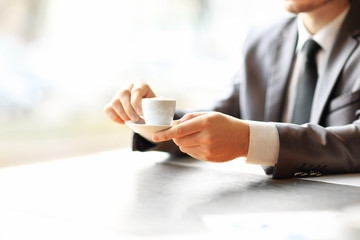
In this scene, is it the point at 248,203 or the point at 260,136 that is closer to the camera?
the point at 248,203

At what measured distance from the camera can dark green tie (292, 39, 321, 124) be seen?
1568mm

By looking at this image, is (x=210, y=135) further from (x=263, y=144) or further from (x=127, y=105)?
(x=127, y=105)

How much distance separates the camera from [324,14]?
1.69 metres

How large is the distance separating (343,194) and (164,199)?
0.39 meters

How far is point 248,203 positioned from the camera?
32.4 inches

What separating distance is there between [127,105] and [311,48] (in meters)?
0.80

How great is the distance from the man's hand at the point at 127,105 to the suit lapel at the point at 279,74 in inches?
24.3

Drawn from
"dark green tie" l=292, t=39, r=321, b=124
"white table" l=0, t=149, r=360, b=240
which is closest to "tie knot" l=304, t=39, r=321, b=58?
"dark green tie" l=292, t=39, r=321, b=124

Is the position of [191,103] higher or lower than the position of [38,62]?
lower

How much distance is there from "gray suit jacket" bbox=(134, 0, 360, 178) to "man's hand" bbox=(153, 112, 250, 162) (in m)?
0.12

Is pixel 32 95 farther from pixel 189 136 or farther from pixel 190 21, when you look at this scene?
pixel 189 136

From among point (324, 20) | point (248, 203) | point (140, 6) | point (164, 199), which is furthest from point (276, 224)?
point (140, 6)

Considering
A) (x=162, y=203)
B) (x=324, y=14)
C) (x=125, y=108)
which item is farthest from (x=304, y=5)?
(x=162, y=203)

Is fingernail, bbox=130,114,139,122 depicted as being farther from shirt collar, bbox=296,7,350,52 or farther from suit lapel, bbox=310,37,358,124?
shirt collar, bbox=296,7,350,52
